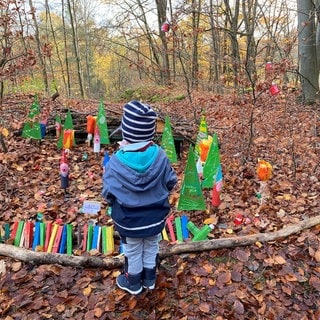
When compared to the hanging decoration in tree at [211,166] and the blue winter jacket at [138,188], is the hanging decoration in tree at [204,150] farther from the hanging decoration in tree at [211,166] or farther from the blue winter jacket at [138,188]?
the blue winter jacket at [138,188]

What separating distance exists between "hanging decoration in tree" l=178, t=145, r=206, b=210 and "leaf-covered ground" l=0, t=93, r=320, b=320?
0.27 metres

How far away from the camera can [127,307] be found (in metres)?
2.72

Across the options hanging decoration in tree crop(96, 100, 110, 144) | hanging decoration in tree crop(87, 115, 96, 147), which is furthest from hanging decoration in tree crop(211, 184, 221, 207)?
hanging decoration in tree crop(87, 115, 96, 147)

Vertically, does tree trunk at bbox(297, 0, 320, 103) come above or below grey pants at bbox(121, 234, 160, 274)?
above

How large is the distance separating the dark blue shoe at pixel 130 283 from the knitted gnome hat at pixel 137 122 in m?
1.27

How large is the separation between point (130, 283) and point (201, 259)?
0.83m

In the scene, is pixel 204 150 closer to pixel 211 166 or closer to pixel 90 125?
pixel 211 166

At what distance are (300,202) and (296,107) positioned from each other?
5110 millimetres

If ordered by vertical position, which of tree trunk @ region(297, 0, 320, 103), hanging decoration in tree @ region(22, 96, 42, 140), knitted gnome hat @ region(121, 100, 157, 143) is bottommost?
hanging decoration in tree @ region(22, 96, 42, 140)

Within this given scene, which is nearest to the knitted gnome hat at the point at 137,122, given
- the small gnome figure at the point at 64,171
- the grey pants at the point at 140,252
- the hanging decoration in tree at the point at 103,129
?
the grey pants at the point at 140,252

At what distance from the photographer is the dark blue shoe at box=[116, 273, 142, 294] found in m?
2.76

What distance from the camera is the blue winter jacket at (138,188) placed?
8.08 feet

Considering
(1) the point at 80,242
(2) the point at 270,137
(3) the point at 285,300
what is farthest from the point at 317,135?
(1) the point at 80,242

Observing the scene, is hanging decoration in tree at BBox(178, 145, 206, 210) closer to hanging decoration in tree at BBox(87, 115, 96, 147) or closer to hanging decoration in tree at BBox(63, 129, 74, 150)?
hanging decoration in tree at BBox(87, 115, 96, 147)
